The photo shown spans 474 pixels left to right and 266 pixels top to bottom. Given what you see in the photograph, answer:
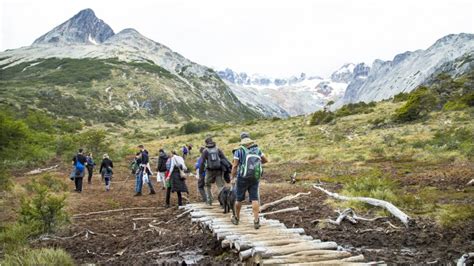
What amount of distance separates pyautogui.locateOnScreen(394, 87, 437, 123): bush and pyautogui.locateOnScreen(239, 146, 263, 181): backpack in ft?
103

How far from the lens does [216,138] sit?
51.5 m

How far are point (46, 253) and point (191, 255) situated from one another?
8.32 ft

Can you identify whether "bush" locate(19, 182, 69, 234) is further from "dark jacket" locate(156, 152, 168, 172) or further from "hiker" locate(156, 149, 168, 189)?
"dark jacket" locate(156, 152, 168, 172)

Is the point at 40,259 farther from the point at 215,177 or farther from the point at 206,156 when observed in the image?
the point at 215,177

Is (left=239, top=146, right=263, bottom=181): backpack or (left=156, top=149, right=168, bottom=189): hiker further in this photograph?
(left=156, top=149, right=168, bottom=189): hiker

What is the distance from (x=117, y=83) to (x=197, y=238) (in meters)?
115

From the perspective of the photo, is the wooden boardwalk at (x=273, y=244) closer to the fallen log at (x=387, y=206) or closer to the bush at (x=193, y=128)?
the fallen log at (x=387, y=206)

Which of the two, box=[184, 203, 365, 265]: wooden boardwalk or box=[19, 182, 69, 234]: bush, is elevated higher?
box=[19, 182, 69, 234]: bush

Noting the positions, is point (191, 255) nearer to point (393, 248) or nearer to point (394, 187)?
point (393, 248)

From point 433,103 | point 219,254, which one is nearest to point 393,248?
point 219,254

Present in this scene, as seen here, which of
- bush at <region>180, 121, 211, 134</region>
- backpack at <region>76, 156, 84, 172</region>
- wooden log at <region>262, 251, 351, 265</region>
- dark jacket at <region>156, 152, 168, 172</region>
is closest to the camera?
wooden log at <region>262, 251, 351, 265</region>

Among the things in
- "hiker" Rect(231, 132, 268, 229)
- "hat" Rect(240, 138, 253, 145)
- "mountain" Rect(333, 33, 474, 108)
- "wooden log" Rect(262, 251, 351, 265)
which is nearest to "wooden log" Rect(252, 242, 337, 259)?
"wooden log" Rect(262, 251, 351, 265)

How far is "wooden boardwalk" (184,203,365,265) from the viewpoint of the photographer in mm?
6617

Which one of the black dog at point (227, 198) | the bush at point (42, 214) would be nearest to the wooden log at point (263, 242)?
the black dog at point (227, 198)
